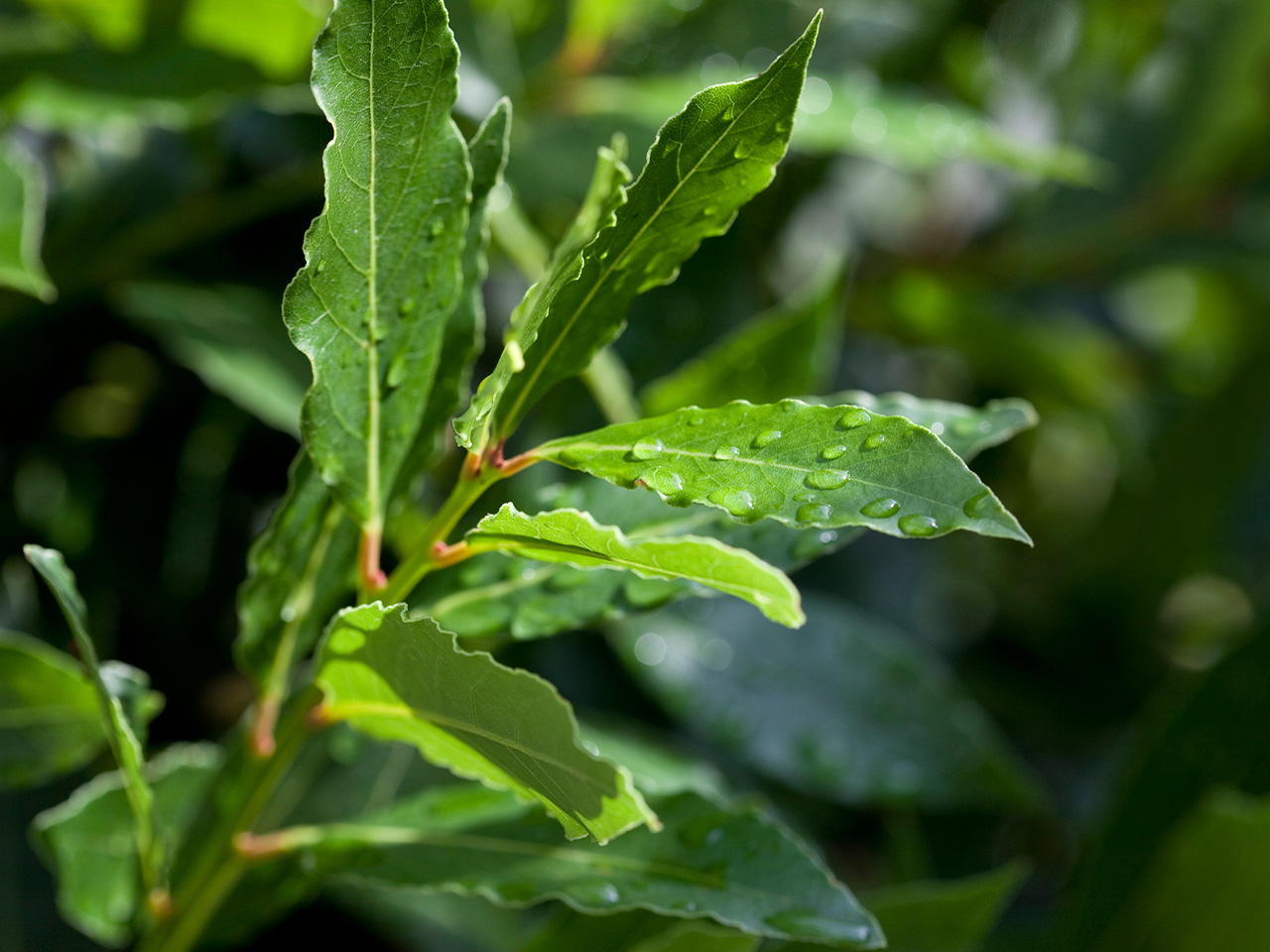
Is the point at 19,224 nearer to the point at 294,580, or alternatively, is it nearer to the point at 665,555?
the point at 294,580

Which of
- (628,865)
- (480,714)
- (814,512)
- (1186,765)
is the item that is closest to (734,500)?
(814,512)

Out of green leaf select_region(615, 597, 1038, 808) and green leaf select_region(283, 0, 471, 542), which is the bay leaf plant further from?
green leaf select_region(615, 597, 1038, 808)

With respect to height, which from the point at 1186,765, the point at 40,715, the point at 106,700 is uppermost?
the point at 106,700

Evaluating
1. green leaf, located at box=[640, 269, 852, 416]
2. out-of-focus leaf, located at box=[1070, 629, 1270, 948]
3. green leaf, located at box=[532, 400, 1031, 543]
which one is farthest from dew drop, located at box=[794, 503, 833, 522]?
out-of-focus leaf, located at box=[1070, 629, 1270, 948]

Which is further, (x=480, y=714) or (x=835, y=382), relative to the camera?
(x=835, y=382)

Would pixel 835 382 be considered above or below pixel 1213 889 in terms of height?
above

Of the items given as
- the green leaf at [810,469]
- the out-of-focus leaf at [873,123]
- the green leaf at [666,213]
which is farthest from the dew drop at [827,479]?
the out-of-focus leaf at [873,123]
